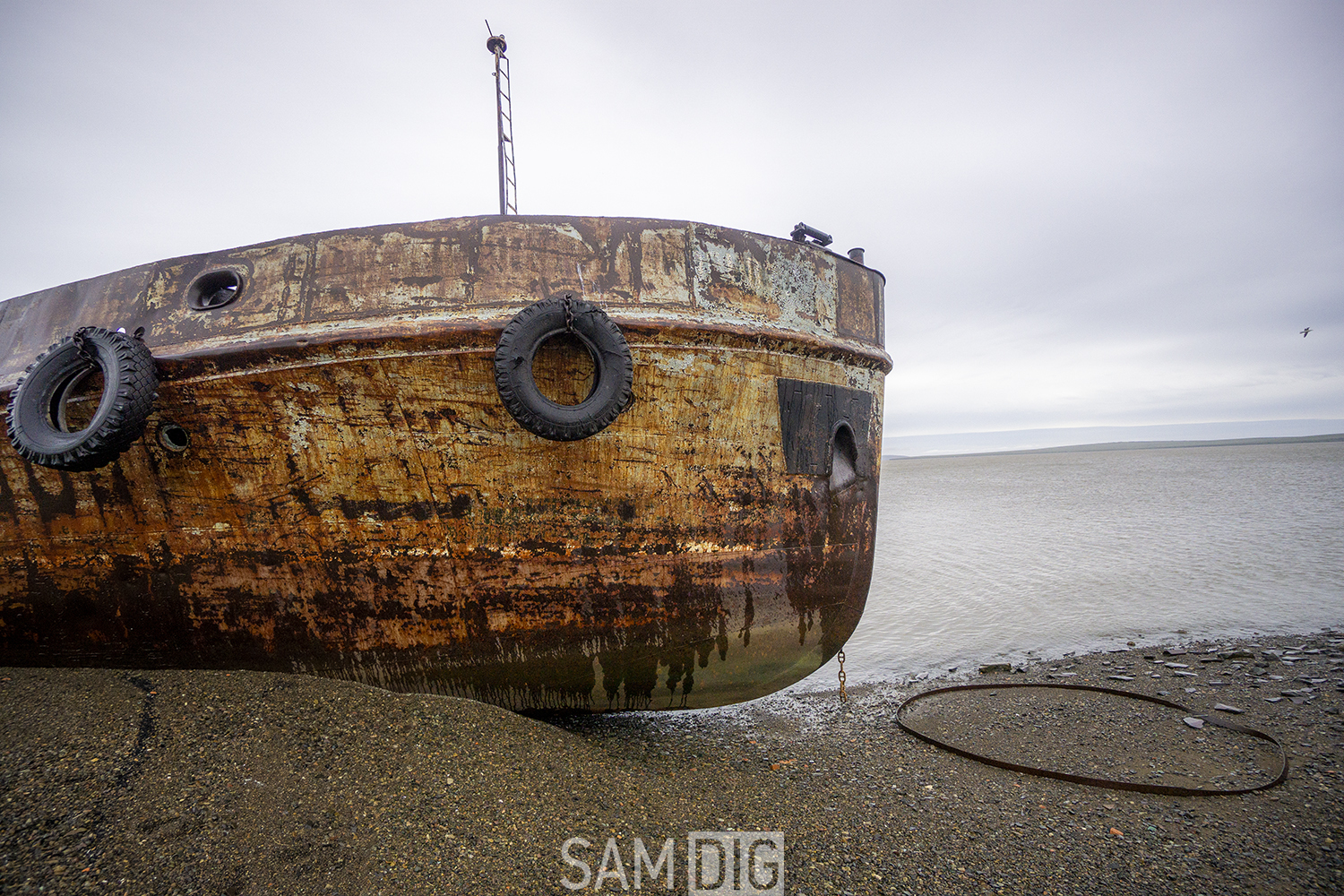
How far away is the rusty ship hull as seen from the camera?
2.78 meters

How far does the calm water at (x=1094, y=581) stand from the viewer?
6.93 meters

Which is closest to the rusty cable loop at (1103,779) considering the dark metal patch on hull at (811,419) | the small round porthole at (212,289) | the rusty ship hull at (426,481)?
the rusty ship hull at (426,481)

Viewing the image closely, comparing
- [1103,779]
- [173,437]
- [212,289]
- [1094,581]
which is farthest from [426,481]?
[1094,581]

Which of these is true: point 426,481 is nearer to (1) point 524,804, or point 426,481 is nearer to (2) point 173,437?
(2) point 173,437

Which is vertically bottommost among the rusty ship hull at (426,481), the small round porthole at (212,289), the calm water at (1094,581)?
the calm water at (1094,581)

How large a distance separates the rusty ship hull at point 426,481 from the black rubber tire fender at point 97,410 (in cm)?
18

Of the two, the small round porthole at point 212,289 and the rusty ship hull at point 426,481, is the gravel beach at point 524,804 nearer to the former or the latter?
the rusty ship hull at point 426,481

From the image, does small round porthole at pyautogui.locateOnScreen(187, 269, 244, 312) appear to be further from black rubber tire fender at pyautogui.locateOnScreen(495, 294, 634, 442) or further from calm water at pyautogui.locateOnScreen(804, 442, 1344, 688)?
calm water at pyautogui.locateOnScreen(804, 442, 1344, 688)

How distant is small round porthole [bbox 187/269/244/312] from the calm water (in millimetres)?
5803

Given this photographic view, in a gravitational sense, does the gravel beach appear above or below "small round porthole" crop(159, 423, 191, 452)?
below

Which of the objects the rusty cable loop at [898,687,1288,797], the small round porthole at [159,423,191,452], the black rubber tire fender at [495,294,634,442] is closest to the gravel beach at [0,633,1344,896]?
the rusty cable loop at [898,687,1288,797]

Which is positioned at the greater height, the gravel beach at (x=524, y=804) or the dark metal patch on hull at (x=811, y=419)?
the dark metal patch on hull at (x=811, y=419)

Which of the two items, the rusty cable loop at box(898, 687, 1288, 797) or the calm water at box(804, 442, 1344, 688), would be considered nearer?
the rusty cable loop at box(898, 687, 1288, 797)

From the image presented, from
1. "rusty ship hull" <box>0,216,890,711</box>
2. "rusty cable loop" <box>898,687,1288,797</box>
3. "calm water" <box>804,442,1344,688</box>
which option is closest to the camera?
"rusty ship hull" <box>0,216,890,711</box>
